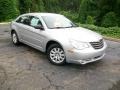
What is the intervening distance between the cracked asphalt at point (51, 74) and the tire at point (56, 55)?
0.17 m

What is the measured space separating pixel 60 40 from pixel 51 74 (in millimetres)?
1043

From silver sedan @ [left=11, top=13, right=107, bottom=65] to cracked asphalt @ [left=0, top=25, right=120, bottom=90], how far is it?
335mm

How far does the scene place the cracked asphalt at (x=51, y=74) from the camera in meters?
4.74

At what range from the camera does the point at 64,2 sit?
6381cm

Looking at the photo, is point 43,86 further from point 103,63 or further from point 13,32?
point 13,32

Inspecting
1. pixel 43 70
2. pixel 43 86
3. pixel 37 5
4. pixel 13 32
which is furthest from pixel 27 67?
pixel 37 5

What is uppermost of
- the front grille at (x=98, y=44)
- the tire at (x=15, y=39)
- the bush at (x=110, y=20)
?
the front grille at (x=98, y=44)

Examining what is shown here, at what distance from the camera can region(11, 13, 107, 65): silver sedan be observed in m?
5.50

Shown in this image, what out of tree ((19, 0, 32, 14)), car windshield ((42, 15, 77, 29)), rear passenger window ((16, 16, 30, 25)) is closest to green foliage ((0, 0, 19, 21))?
tree ((19, 0, 32, 14))

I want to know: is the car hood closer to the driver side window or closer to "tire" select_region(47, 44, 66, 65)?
"tire" select_region(47, 44, 66, 65)

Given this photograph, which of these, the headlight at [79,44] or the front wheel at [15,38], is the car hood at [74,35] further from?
the front wheel at [15,38]

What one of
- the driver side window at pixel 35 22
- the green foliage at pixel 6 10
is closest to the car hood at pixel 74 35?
the driver side window at pixel 35 22

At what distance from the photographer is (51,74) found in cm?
538

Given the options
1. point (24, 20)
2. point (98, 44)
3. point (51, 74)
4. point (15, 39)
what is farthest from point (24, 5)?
point (51, 74)
